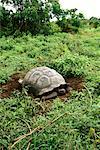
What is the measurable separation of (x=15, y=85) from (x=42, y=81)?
A: 1.64ft

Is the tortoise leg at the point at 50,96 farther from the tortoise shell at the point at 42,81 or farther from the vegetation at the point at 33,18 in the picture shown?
the vegetation at the point at 33,18

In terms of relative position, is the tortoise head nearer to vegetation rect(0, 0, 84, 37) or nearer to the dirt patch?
the dirt patch

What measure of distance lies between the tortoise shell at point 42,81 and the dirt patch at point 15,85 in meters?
0.17

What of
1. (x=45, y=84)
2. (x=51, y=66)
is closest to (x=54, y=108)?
(x=45, y=84)

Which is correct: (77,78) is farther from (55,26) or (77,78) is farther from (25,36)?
(55,26)

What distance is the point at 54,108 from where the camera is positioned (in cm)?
461

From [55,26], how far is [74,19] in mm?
456

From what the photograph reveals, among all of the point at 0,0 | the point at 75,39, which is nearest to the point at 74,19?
the point at 75,39

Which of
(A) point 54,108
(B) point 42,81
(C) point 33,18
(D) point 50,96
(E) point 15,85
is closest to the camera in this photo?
(A) point 54,108

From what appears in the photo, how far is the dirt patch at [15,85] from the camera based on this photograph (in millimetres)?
5191

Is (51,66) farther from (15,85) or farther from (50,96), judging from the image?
(50,96)

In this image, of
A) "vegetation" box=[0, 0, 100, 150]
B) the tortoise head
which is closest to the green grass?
"vegetation" box=[0, 0, 100, 150]

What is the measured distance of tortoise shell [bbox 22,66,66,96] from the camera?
16.8 feet

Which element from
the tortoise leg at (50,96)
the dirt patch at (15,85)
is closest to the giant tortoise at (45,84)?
the tortoise leg at (50,96)
